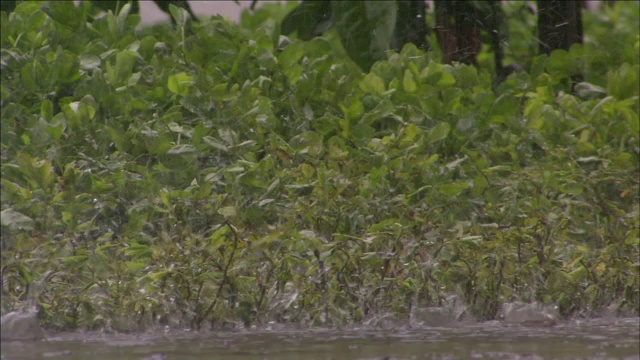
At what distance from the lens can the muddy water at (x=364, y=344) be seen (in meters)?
2.79

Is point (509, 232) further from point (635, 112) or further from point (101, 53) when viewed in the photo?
point (101, 53)

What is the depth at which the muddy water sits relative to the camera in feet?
9.16

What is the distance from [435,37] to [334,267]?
2.95m

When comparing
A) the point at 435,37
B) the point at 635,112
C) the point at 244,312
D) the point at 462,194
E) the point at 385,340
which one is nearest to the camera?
the point at 385,340

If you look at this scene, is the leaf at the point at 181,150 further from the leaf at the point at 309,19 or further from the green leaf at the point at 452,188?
the leaf at the point at 309,19

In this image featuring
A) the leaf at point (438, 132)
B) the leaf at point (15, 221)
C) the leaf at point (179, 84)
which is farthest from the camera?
the leaf at point (179, 84)

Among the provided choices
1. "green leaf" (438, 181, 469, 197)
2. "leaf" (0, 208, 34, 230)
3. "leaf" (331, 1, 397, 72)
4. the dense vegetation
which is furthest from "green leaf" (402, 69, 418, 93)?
"leaf" (0, 208, 34, 230)

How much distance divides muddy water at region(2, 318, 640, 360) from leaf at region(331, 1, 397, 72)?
1843 mm

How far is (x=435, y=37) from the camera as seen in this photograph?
20.3 ft

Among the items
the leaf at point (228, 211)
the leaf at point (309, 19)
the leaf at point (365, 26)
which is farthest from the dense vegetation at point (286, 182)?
the leaf at point (309, 19)

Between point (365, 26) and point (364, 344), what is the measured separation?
7.67 ft

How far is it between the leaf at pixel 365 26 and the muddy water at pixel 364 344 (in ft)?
6.05

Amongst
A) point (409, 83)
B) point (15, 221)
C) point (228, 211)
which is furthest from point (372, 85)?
point (15, 221)

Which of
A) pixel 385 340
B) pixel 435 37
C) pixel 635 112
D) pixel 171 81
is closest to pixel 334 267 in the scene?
pixel 385 340
